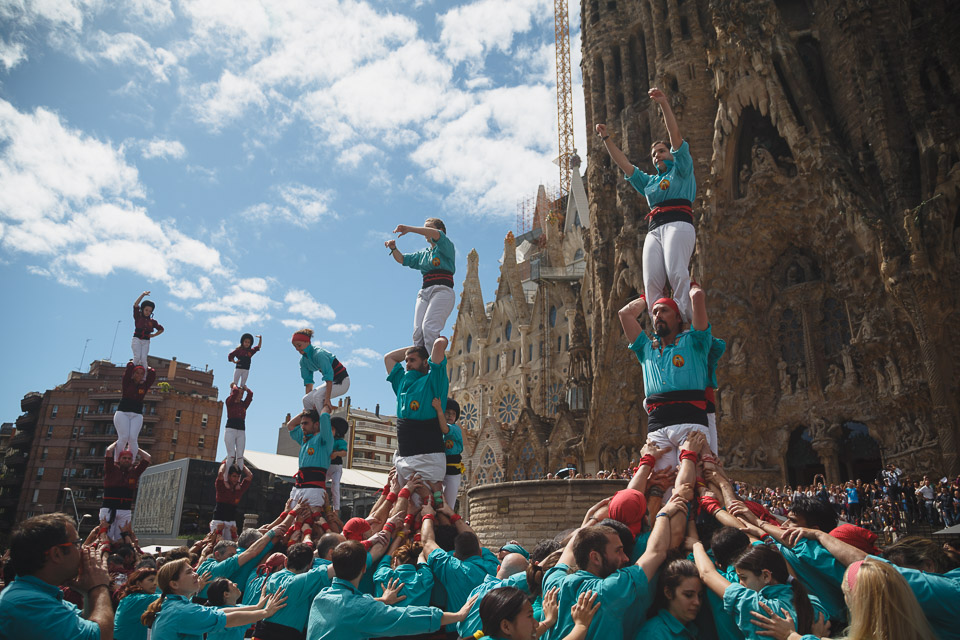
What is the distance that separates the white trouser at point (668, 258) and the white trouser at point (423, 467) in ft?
9.53

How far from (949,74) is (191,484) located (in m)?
41.7

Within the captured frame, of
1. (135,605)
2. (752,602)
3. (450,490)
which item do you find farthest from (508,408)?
(752,602)

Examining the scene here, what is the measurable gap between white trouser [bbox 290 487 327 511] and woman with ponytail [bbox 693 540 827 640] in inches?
264

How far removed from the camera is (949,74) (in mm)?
20453

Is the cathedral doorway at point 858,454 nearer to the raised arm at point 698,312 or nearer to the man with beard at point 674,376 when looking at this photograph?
the raised arm at point 698,312

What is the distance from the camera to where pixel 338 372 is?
10734 millimetres

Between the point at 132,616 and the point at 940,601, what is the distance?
5.18m

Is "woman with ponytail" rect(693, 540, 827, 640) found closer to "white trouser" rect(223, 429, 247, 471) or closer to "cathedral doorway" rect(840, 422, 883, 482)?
"white trouser" rect(223, 429, 247, 471)

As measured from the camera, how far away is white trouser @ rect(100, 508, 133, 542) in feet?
40.5

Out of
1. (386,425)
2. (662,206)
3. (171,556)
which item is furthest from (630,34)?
(386,425)

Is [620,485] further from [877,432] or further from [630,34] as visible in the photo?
[630,34]

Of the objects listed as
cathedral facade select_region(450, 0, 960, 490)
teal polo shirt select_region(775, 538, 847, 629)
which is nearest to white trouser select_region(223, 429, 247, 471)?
teal polo shirt select_region(775, 538, 847, 629)

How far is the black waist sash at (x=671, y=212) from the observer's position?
23.9ft

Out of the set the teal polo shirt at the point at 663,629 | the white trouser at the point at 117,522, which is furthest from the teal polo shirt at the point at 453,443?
the white trouser at the point at 117,522
